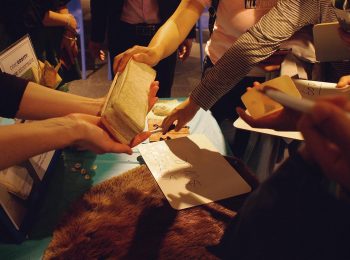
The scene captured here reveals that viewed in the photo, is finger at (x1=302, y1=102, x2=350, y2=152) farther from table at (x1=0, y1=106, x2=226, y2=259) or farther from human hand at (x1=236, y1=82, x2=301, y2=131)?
table at (x1=0, y1=106, x2=226, y2=259)

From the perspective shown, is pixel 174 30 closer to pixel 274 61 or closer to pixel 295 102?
pixel 274 61

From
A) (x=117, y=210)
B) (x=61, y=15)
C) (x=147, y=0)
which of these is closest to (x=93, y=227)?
(x=117, y=210)

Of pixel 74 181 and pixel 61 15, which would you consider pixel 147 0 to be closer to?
pixel 61 15

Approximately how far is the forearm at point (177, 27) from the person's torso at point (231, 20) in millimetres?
87

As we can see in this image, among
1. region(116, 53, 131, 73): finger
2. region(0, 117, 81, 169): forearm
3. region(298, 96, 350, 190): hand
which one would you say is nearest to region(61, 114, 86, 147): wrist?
region(0, 117, 81, 169): forearm

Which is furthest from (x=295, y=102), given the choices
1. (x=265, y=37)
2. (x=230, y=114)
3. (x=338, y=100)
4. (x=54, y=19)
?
(x=54, y=19)

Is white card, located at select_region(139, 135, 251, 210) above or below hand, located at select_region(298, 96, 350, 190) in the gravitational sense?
below

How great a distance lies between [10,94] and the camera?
2.67 ft

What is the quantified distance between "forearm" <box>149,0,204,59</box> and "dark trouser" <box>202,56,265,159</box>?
18cm

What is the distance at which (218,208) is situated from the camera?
744 millimetres

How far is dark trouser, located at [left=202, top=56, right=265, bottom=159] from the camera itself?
3.97ft

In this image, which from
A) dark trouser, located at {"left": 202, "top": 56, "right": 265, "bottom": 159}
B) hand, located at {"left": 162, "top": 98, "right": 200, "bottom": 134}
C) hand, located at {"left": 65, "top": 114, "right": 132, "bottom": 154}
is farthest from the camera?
dark trouser, located at {"left": 202, "top": 56, "right": 265, "bottom": 159}

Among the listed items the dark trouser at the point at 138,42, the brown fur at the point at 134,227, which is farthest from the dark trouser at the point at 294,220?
the dark trouser at the point at 138,42

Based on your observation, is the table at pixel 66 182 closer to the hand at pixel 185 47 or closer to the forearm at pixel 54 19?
the hand at pixel 185 47
